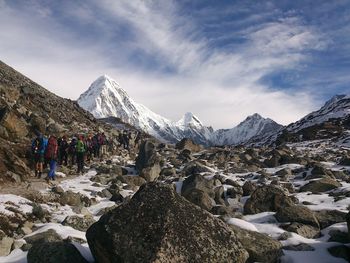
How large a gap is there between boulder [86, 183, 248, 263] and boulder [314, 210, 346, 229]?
5176 millimetres

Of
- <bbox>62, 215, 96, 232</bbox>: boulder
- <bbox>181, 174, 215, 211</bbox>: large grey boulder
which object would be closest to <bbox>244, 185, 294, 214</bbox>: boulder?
<bbox>181, 174, 215, 211</bbox>: large grey boulder

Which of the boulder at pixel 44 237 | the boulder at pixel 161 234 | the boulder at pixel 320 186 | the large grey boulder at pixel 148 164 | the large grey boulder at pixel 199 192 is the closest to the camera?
the boulder at pixel 161 234

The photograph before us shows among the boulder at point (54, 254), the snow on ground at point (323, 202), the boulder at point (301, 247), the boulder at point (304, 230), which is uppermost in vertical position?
the snow on ground at point (323, 202)

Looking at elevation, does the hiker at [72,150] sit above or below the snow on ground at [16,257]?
above

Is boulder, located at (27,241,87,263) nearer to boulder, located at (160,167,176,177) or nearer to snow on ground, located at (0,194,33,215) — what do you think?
snow on ground, located at (0,194,33,215)

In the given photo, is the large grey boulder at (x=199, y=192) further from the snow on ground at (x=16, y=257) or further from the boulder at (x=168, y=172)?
the boulder at (x=168, y=172)

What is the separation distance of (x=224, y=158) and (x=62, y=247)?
28.9m

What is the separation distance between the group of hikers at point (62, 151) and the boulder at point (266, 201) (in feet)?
39.3

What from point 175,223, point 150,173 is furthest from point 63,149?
point 175,223

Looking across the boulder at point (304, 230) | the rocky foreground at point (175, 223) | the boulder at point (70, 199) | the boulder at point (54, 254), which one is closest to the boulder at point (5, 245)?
the rocky foreground at point (175, 223)

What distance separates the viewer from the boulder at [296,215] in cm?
1314

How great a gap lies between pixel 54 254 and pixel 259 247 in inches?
198

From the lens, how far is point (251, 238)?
1100cm

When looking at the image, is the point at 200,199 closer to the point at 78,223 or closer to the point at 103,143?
the point at 78,223
